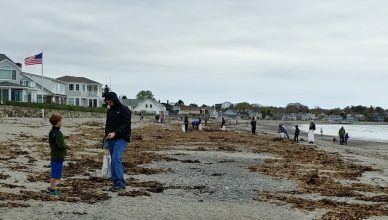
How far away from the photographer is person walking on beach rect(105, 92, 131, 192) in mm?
10398

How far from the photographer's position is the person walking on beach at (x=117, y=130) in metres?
10.4

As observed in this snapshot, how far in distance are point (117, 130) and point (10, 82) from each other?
62.8 meters

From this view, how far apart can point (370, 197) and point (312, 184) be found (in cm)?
208

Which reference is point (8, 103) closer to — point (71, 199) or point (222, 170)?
point (222, 170)

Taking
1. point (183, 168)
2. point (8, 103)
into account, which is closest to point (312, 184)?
point (183, 168)

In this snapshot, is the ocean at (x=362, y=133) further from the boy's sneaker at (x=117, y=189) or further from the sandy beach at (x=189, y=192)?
the boy's sneaker at (x=117, y=189)

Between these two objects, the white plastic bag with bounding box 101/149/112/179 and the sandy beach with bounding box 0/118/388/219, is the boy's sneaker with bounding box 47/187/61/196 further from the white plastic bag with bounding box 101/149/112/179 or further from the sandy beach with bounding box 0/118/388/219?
the white plastic bag with bounding box 101/149/112/179

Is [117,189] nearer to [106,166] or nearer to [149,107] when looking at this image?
[106,166]

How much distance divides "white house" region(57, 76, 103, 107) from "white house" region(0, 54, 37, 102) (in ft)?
82.0

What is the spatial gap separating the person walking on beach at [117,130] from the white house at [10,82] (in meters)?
60.0

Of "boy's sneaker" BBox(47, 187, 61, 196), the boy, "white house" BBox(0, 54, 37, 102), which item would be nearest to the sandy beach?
"boy's sneaker" BBox(47, 187, 61, 196)

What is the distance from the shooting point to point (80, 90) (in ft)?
321

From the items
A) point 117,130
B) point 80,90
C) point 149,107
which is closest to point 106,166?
point 117,130

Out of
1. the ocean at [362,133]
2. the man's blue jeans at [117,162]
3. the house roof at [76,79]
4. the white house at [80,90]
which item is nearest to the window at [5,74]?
the white house at [80,90]
